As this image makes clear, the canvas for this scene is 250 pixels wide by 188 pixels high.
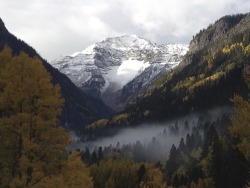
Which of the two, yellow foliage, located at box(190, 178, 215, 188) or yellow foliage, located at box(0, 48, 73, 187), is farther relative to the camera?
yellow foliage, located at box(190, 178, 215, 188)

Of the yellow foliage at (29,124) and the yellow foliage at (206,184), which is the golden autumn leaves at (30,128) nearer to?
the yellow foliage at (29,124)

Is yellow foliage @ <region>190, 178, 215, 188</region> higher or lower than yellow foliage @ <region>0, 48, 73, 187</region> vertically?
lower

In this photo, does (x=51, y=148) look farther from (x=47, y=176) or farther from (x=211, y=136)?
(x=211, y=136)

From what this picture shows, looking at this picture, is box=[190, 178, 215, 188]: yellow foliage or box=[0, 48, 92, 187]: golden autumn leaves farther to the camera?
box=[190, 178, 215, 188]: yellow foliage

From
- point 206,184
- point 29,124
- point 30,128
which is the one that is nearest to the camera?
point 29,124

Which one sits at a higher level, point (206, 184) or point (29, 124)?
point (29, 124)

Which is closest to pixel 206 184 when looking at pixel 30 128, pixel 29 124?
pixel 30 128

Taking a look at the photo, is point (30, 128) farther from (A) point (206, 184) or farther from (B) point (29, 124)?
(A) point (206, 184)

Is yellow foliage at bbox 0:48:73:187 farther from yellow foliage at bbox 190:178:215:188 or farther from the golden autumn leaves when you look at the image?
yellow foliage at bbox 190:178:215:188

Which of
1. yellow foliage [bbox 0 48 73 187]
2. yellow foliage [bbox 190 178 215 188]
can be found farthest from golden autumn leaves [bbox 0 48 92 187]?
yellow foliage [bbox 190 178 215 188]

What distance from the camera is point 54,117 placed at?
1088 inches

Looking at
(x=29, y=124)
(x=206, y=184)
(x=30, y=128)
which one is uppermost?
(x=29, y=124)

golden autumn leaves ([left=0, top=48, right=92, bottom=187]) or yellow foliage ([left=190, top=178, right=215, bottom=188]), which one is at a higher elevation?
golden autumn leaves ([left=0, top=48, right=92, bottom=187])

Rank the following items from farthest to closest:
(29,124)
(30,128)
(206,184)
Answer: (206,184)
(30,128)
(29,124)
